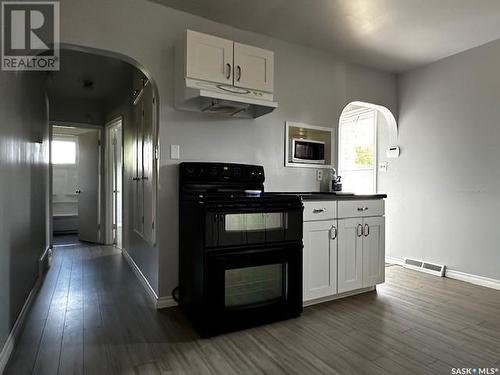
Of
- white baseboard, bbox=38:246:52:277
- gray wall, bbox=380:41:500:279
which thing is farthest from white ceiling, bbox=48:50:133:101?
gray wall, bbox=380:41:500:279

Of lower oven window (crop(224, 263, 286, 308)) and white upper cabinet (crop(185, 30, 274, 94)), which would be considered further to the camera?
white upper cabinet (crop(185, 30, 274, 94))

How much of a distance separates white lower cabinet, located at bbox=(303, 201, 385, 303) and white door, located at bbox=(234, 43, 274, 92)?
1.05m

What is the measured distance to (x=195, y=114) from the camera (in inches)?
105

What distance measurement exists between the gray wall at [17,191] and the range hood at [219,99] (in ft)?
3.55

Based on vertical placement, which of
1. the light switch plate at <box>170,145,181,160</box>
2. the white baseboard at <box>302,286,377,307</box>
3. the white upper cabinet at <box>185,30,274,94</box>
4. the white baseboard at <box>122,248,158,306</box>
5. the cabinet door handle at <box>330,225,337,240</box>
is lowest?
the white baseboard at <box>302,286,377,307</box>

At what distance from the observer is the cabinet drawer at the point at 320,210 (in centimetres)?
253

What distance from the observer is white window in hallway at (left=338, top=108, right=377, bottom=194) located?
174 inches

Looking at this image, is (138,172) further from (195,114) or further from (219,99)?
(219,99)

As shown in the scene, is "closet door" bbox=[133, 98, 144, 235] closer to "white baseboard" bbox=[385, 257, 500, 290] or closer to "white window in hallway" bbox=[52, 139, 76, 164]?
"white baseboard" bbox=[385, 257, 500, 290]

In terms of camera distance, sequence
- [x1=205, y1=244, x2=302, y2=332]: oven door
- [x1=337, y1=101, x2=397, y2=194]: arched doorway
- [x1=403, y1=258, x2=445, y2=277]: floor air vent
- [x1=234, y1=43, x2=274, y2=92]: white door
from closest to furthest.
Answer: [x1=205, y1=244, x2=302, y2=332]: oven door, [x1=234, y1=43, x2=274, y2=92]: white door, [x1=403, y1=258, x2=445, y2=277]: floor air vent, [x1=337, y1=101, x2=397, y2=194]: arched doorway

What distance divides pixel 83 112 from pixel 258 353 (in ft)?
16.1

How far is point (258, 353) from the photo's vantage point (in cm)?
185

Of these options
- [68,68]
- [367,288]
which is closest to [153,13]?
[68,68]

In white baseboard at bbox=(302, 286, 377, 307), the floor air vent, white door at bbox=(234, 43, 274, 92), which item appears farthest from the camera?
the floor air vent
